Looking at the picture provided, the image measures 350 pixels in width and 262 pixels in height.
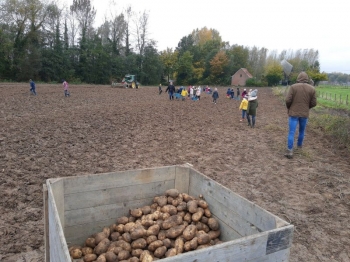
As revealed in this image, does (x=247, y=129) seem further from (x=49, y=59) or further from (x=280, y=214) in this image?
(x=49, y=59)

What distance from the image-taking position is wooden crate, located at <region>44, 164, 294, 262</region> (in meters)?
2.17

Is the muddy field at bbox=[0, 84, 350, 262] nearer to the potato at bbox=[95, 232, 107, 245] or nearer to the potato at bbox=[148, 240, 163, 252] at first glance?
the potato at bbox=[95, 232, 107, 245]

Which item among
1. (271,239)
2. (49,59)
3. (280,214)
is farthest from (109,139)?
(49,59)

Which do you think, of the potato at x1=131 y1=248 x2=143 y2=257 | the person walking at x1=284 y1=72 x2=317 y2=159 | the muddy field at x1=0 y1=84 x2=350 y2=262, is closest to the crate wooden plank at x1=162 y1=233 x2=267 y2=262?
the potato at x1=131 y1=248 x2=143 y2=257

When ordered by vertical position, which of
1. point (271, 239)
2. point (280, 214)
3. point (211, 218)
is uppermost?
point (271, 239)

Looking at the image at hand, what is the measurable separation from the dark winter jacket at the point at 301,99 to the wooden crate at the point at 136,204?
4.85m

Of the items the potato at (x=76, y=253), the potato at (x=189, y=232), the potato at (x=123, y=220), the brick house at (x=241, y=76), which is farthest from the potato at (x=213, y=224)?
the brick house at (x=241, y=76)

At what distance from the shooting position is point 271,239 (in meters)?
2.02

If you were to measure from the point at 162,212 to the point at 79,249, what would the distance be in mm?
906

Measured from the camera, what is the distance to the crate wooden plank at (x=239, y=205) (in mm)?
2363

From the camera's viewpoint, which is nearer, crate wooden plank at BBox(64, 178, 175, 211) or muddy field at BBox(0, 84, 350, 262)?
crate wooden plank at BBox(64, 178, 175, 211)

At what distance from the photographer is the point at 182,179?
361 cm

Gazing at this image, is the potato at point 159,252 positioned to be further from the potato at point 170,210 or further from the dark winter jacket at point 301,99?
the dark winter jacket at point 301,99

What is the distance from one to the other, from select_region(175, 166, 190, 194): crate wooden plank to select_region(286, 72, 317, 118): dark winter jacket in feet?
15.8
